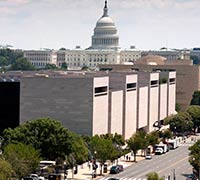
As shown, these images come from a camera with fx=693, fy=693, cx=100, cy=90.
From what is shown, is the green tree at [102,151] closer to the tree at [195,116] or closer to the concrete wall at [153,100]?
the concrete wall at [153,100]

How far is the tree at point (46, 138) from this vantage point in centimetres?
5469

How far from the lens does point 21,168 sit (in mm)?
46500

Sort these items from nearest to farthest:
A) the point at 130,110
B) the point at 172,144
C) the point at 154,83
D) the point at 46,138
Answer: the point at 46,138 → the point at 172,144 → the point at 130,110 → the point at 154,83

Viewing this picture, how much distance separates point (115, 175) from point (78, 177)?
3357 millimetres

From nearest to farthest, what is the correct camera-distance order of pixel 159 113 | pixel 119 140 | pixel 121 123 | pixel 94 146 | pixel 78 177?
pixel 78 177 < pixel 94 146 < pixel 119 140 < pixel 121 123 < pixel 159 113

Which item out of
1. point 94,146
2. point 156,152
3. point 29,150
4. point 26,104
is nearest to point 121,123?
point 156,152

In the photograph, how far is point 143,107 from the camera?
8612 centimetres

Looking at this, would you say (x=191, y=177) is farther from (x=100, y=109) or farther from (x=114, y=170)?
(x=100, y=109)

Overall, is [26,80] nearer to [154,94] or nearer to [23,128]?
[23,128]

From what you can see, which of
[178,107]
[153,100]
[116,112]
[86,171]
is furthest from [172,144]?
[178,107]

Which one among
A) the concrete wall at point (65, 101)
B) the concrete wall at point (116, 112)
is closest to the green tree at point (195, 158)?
the concrete wall at point (65, 101)

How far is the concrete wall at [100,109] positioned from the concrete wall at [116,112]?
1.88 metres

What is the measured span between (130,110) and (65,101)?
14919 millimetres

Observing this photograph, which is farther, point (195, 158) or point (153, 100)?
point (153, 100)
